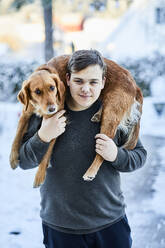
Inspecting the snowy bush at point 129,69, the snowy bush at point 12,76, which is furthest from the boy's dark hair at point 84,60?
the snowy bush at point 12,76

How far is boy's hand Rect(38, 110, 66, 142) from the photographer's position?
Answer: 129 cm

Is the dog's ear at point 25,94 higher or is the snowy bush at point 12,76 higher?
the dog's ear at point 25,94

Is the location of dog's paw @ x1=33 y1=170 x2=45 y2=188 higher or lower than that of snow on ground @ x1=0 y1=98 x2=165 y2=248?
higher

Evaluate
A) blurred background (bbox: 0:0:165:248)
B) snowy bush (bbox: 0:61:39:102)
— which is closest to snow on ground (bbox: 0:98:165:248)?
blurred background (bbox: 0:0:165:248)

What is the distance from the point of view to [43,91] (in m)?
1.31

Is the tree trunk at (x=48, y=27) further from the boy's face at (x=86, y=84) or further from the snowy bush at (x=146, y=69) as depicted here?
the boy's face at (x=86, y=84)

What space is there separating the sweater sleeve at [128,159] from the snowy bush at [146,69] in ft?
20.5

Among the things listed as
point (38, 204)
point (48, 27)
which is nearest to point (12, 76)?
point (48, 27)

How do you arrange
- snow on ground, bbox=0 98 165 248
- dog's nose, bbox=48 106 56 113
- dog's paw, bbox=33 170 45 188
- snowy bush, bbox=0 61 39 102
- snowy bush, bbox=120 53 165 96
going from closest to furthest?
1. dog's nose, bbox=48 106 56 113
2. dog's paw, bbox=33 170 45 188
3. snow on ground, bbox=0 98 165 248
4. snowy bush, bbox=120 53 165 96
5. snowy bush, bbox=0 61 39 102

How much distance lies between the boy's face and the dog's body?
108mm

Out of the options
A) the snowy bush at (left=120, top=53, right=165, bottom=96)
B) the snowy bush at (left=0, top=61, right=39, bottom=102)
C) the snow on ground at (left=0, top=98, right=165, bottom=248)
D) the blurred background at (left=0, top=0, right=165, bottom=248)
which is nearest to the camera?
the snow on ground at (left=0, top=98, right=165, bottom=248)

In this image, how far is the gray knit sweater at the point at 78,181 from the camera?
1.36 metres

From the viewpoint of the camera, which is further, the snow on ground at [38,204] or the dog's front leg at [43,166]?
the snow on ground at [38,204]

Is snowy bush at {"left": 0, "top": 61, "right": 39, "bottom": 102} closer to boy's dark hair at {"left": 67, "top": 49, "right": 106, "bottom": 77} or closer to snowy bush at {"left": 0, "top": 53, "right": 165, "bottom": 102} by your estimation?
snowy bush at {"left": 0, "top": 53, "right": 165, "bottom": 102}
